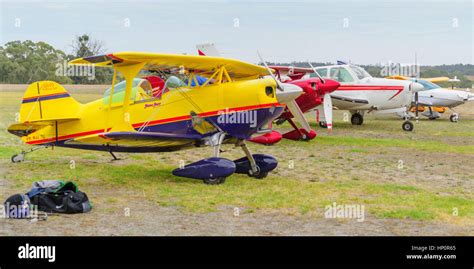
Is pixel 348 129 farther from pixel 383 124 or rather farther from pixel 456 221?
pixel 456 221

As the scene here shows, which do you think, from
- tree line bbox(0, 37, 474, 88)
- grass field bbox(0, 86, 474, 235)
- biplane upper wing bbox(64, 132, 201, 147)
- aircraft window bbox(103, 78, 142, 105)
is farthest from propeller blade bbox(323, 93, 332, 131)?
tree line bbox(0, 37, 474, 88)

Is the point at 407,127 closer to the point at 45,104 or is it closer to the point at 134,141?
the point at 134,141

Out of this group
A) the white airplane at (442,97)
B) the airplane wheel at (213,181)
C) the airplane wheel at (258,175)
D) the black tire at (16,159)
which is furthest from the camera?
the white airplane at (442,97)

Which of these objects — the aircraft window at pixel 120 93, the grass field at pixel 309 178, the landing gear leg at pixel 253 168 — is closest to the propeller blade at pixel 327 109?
the grass field at pixel 309 178

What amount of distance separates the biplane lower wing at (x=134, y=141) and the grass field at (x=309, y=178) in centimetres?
50

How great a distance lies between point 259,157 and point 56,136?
385 cm

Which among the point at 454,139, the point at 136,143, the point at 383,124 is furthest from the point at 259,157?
the point at 383,124

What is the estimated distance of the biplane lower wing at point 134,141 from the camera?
999cm

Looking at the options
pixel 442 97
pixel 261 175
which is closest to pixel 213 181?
pixel 261 175

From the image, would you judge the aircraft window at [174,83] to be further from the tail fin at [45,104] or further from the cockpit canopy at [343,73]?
the cockpit canopy at [343,73]

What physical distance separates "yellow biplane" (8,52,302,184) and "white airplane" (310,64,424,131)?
410 inches

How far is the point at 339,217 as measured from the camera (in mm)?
8195

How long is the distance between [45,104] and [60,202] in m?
4.43

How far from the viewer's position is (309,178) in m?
11.5
